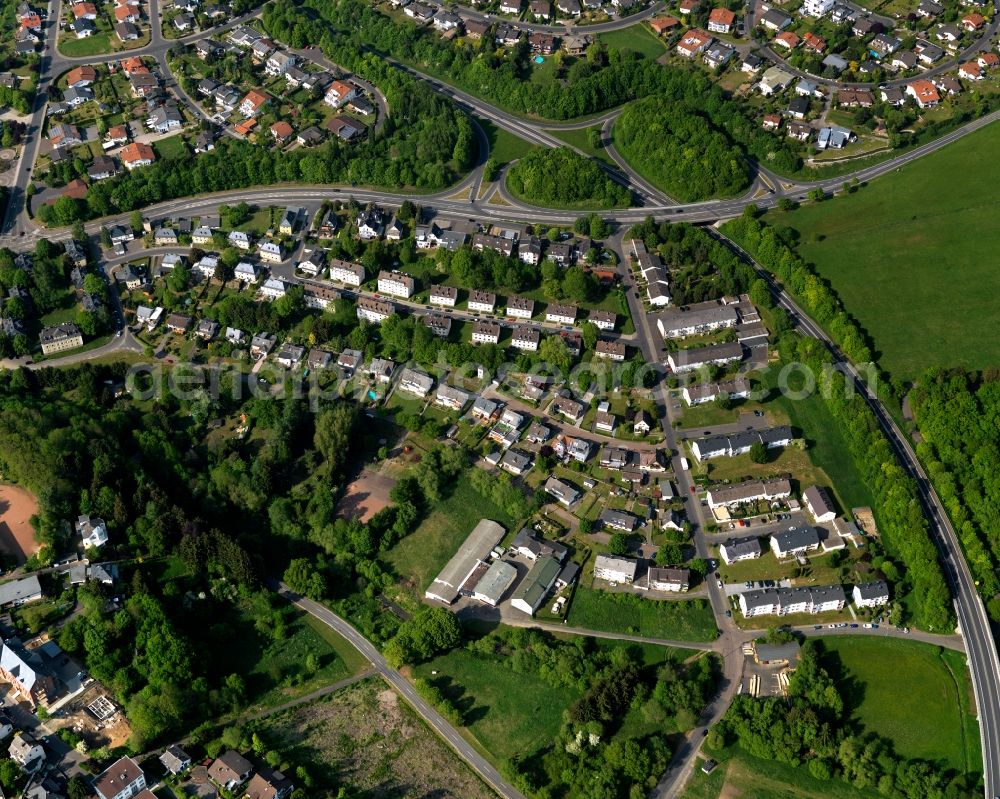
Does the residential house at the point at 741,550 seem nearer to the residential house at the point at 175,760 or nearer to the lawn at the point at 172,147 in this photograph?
the residential house at the point at 175,760

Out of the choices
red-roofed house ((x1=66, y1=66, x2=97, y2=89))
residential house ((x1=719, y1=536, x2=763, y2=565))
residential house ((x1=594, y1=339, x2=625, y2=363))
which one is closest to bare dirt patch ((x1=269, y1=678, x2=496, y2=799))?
residential house ((x1=719, y1=536, x2=763, y2=565))

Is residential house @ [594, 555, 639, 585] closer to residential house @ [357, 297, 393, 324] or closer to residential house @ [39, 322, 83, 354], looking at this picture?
residential house @ [357, 297, 393, 324]

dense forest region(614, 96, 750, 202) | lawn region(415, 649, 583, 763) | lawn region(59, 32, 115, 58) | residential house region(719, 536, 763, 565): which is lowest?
lawn region(415, 649, 583, 763)

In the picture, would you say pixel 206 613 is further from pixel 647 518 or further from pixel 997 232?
pixel 997 232

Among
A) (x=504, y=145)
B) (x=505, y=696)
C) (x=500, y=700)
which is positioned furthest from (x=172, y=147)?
(x=500, y=700)

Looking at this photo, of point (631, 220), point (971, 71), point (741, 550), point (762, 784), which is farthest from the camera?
point (971, 71)

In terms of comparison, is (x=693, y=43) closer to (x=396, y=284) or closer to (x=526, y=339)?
(x=396, y=284)
